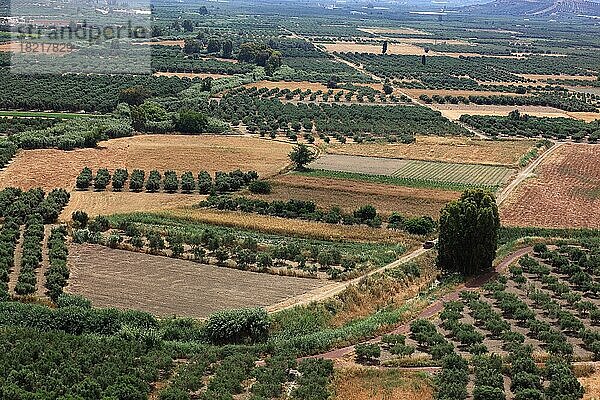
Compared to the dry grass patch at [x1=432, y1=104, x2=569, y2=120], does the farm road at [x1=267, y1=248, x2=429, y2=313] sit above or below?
below

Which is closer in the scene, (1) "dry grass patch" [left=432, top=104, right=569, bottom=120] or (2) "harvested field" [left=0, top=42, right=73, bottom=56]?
(1) "dry grass patch" [left=432, top=104, right=569, bottom=120]

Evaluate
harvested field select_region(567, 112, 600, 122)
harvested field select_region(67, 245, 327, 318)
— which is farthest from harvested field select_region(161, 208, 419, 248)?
harvested field select_region(567, 112, 600, 122)

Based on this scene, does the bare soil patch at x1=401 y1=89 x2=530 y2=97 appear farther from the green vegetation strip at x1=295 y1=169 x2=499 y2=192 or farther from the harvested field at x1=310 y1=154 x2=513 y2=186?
the green vegetation strip at x1=295 y1=169 x2=499 y2=192

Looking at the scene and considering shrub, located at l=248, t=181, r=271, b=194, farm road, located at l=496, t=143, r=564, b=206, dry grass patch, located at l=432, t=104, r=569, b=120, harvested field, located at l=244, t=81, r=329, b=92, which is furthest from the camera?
harvested field, located at l=244, t=81, r=329, b=92

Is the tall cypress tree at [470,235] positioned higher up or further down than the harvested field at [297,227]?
higher up

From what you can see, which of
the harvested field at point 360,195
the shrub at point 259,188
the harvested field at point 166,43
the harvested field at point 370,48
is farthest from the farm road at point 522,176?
the harvested field at point 166,43

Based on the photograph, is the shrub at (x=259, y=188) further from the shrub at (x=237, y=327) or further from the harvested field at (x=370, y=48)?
the harvested field at (x=370, y=48)

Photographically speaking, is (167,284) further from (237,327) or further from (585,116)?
(585,116)
